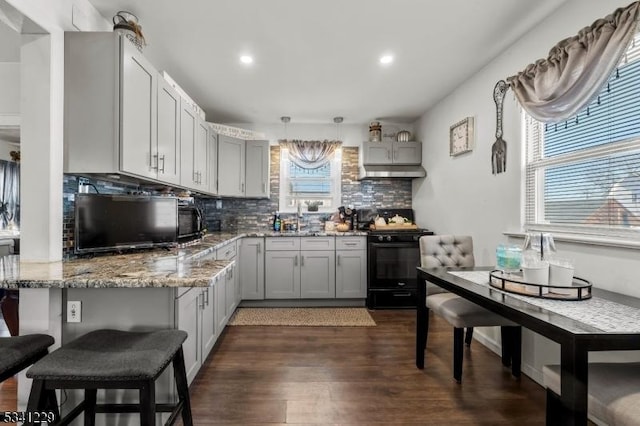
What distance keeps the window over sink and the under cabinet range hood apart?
1.64 ft

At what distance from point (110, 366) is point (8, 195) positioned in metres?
5.32

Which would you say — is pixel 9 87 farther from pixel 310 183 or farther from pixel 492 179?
pixel 492 179

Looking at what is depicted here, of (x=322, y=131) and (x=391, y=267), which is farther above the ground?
(x=322, y=131)

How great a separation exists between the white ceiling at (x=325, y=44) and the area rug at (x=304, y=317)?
2556 mm

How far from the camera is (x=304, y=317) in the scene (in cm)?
335

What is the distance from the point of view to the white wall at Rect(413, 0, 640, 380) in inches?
66.7

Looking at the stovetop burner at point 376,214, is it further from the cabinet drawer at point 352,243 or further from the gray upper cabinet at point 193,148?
the gray upper cabinet at point 193,148

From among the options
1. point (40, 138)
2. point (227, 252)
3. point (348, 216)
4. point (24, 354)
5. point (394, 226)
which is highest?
point (40, 138)

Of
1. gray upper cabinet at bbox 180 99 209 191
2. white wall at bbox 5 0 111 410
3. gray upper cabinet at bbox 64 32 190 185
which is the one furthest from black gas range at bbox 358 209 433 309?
white wall at bbox 5 0 111 410

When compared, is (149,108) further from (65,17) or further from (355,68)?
(355,68)

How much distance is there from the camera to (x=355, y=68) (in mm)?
2787

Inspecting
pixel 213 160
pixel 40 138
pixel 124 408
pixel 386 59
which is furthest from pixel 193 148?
pixel 124 408

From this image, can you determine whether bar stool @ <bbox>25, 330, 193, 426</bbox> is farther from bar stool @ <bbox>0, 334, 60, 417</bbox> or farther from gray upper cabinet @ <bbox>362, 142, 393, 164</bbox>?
gray upper cabinet @ <bbox>362, 142, 393, 164</bbox>

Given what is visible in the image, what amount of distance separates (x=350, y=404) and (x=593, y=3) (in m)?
2.84
